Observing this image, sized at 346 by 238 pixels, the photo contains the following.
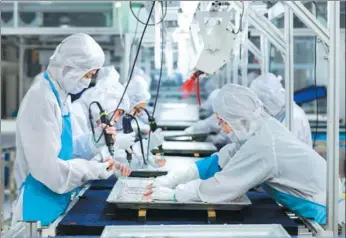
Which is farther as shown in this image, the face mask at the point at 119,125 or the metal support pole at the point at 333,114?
the face mask at the point at 119,125

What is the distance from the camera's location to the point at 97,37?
26.6 feet

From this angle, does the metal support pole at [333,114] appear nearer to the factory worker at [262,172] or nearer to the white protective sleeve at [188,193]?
the factory worker at [262,172]

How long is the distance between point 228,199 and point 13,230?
954 millimetres

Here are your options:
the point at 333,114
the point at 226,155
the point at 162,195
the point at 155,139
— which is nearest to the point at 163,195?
the point at 162,195

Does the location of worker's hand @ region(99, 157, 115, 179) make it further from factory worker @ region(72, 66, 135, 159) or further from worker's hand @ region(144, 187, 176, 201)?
factory worker @ region(72, 66, 135, 159)

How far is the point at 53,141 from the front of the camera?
245 cm

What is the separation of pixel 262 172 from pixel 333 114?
0.49 metres

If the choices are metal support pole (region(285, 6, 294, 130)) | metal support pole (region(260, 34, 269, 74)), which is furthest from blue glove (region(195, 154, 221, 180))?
metal support pole (region(260, 34, 269, 74))

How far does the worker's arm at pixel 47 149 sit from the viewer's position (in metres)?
2.42

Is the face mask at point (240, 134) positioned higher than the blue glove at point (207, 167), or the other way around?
the face mask at point (240, 134)

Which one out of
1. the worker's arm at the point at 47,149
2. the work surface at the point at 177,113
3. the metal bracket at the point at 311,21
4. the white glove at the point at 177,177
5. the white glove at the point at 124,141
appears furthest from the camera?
the work surface at the point at 177,113

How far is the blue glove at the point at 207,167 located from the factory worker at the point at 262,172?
0.40 m

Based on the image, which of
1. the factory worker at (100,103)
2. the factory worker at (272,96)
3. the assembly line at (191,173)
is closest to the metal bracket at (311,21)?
the assembly line at (191,173)

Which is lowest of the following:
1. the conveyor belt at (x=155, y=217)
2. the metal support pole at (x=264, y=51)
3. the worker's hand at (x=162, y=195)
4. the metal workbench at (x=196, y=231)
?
the conveyor belt at (x=155, y=217)
